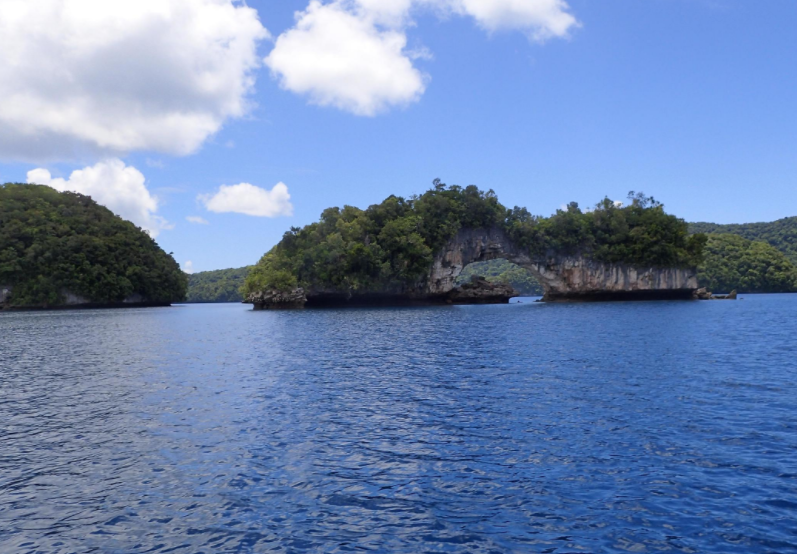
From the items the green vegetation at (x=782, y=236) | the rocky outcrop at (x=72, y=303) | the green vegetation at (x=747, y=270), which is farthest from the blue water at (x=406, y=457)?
the green vegetation at (x=782, y=236)

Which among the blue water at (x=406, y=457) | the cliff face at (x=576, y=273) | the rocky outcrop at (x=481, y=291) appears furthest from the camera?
the rocky outcrop at (x=481, y=291)

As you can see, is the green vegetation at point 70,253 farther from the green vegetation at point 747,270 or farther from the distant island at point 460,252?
the green vegetation at point 747,270

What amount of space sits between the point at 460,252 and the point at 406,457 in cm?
9742

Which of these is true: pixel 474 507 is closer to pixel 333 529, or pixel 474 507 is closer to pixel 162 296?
pixel 333 529

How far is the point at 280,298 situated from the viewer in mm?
99375

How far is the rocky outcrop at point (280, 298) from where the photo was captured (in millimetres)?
97956

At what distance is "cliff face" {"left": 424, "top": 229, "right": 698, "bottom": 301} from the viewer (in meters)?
110

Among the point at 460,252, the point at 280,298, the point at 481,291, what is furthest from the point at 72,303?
the point at 481,291

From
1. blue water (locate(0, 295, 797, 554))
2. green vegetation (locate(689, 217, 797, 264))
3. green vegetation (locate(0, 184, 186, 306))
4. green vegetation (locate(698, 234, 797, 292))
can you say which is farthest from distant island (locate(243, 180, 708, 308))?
green vegetation (locate(689, 217, 797, 264))

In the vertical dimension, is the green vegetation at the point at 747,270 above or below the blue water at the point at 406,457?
above

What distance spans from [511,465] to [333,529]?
4.70 m

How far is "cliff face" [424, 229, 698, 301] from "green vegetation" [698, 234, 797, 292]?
49.1m

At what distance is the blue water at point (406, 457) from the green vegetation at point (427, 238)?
2729 inches

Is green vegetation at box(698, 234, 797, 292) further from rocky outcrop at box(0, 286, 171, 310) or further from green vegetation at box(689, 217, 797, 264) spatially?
rocky outcrop at box(0, 286, 171, 310)
